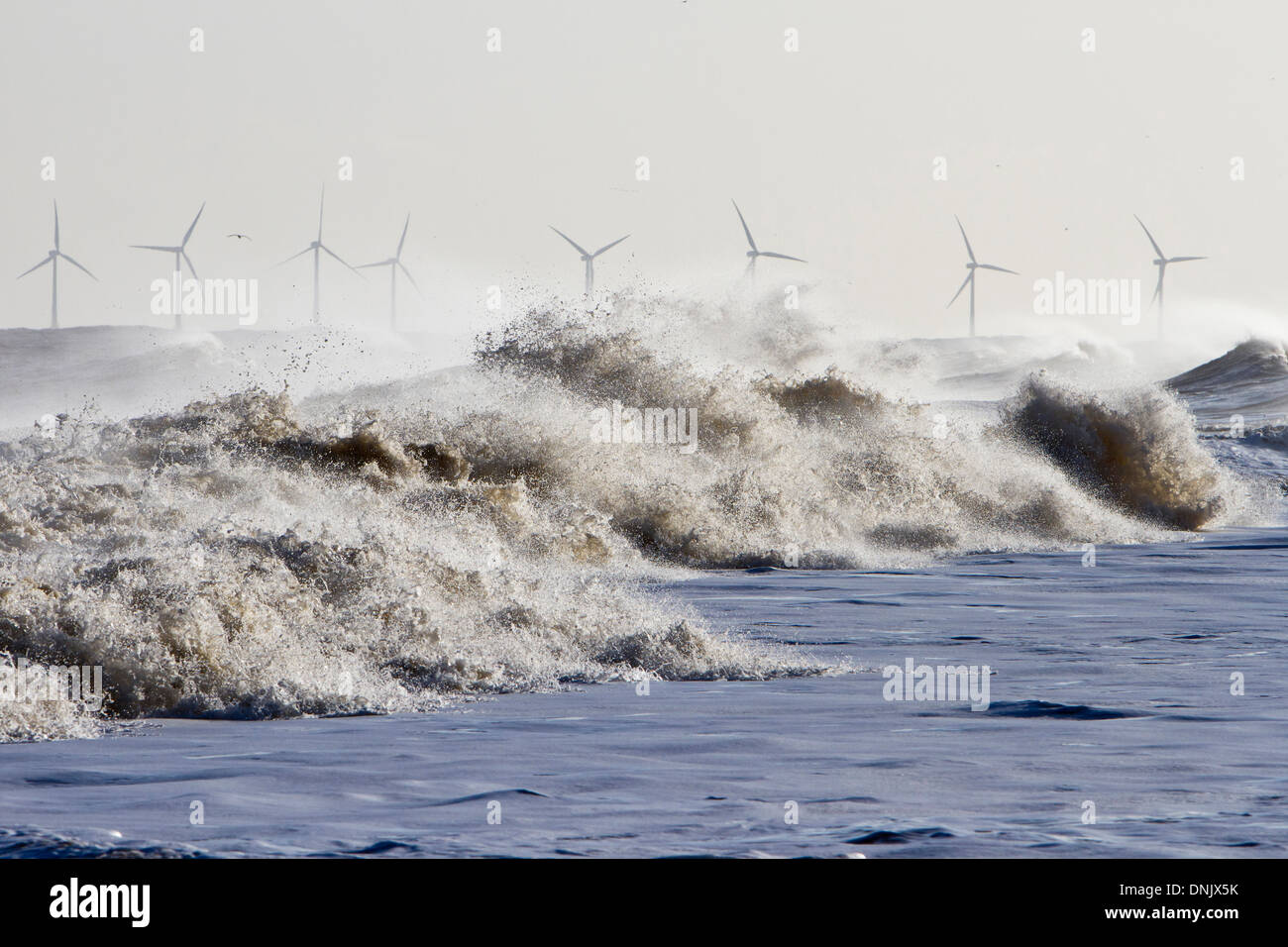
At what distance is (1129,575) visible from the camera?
16.5 metres

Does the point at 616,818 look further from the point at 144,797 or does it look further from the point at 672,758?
the point at 144,797

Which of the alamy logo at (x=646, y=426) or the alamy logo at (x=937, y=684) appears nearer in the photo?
the alamy logo at (x=937, y=684)

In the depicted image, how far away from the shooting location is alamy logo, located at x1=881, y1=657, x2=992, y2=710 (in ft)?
27.9

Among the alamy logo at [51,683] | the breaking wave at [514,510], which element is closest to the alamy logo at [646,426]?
the breaking wave at [514,510]

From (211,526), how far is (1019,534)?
13.5m

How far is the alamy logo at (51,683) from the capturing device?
752 centimetres

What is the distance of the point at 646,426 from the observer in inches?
919

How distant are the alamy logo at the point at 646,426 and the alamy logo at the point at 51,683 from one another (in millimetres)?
13412
